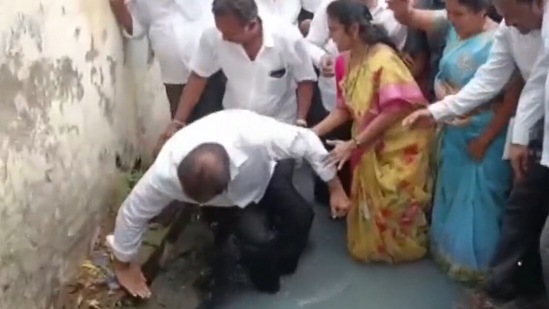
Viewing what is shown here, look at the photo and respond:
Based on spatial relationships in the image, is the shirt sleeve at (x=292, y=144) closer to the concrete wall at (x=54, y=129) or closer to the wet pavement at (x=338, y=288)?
the wet pavement at (x=338, y=288)

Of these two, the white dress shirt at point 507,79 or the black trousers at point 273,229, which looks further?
the black trousers at point 273,229

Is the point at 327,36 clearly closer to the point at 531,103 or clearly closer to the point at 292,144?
the point at 292,144

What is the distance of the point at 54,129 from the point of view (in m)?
3.91

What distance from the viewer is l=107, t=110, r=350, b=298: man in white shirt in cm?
384

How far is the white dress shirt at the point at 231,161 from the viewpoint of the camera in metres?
3.91

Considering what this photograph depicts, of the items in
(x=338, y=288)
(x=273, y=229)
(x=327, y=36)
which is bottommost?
(x=338, y=288)

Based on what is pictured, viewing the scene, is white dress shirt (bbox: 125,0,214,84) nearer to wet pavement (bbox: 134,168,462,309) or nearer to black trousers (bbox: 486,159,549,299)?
wet pavement (bbox: 134,168,462,309)

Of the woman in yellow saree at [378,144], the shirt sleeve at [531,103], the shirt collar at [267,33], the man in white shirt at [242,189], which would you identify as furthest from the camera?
the shirt collar at [267,33]

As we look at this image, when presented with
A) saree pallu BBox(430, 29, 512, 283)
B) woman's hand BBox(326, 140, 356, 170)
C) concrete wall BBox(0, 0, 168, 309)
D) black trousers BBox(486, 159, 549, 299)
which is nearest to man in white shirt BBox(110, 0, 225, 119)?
concrete wall BBox(0, 0, 168, 309)

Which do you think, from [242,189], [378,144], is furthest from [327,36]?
[242,189]

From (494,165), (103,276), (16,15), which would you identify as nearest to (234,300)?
(103,276)

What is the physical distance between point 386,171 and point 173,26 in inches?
44.0

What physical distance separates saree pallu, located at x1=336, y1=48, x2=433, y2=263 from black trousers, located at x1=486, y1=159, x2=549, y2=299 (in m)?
0.43

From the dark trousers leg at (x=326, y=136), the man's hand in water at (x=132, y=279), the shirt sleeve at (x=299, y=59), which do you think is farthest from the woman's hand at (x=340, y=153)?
the man's hand in water at (x=132, y=279)
